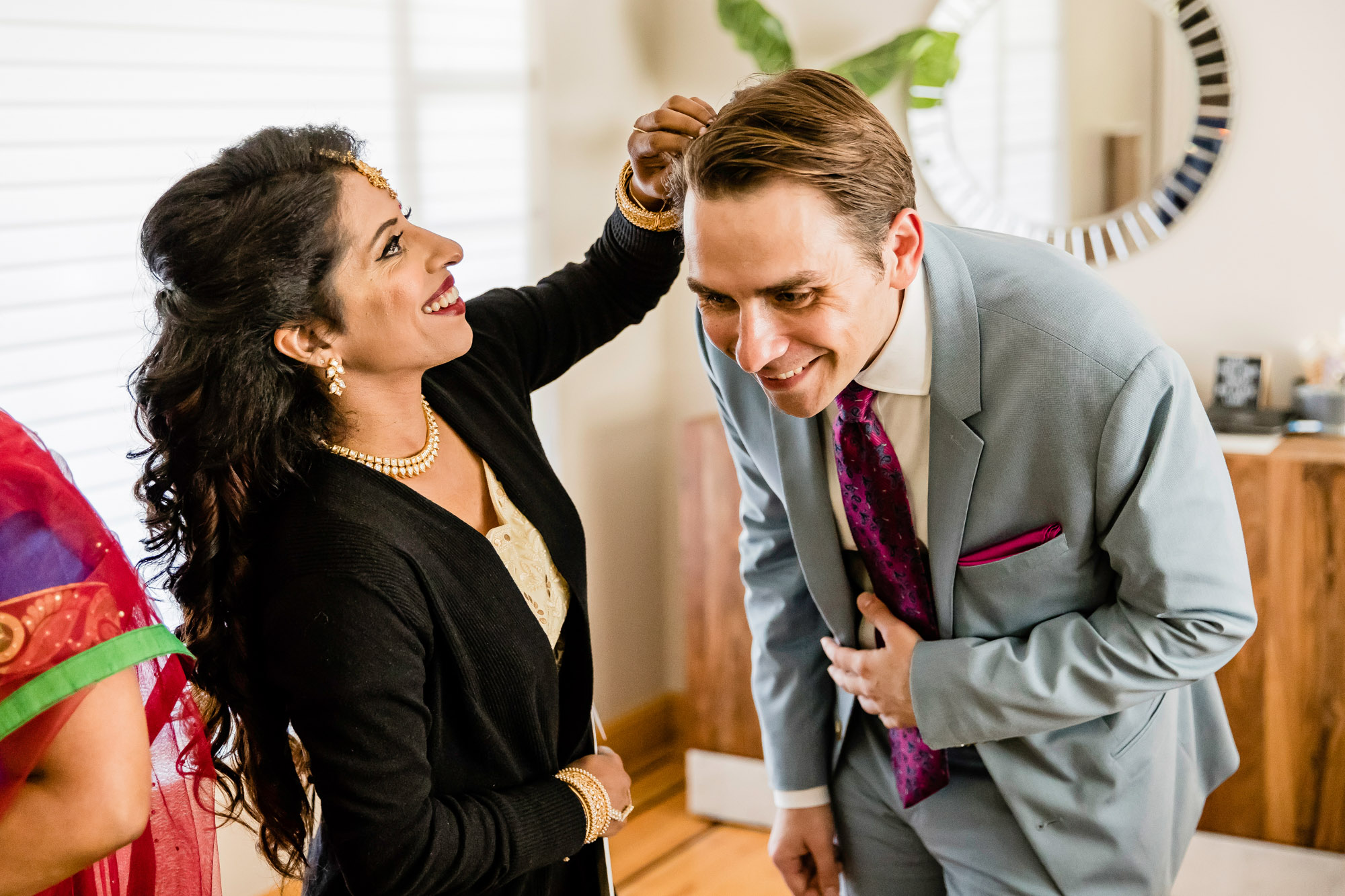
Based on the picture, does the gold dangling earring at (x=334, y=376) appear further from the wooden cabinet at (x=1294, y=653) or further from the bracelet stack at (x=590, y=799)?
the wooden cabinet at (x=1294, y=653)

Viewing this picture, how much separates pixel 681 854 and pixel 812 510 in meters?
1.87

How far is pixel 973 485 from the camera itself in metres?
1.32

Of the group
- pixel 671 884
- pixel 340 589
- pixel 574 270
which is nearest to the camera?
pixel 340 589

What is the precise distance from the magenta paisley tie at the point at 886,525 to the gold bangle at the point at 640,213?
0.32 meters

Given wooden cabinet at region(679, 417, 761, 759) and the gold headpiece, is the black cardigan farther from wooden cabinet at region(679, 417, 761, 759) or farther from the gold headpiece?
wooden cabinet at region(679, 417, 761, 759)

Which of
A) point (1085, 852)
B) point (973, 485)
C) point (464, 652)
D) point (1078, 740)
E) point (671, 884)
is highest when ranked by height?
point (973, 485)

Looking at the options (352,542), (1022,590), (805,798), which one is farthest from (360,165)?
(805,798)

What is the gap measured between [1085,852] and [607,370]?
2150 millimetres

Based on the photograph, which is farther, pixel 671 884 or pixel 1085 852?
pixel 671 884

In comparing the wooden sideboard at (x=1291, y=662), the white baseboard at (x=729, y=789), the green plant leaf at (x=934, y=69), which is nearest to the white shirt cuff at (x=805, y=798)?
the wooden sideboard at (x=1291, y=662)

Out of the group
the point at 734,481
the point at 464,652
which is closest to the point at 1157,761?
the point at 464,652

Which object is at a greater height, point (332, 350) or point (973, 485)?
point (332, 350)

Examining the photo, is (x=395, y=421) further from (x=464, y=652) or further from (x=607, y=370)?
(x=607, y=370)

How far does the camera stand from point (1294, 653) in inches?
93.7
